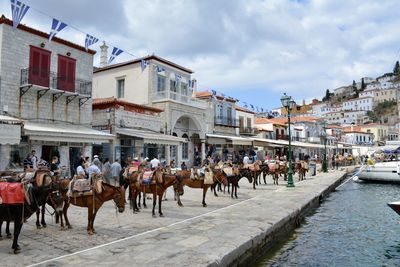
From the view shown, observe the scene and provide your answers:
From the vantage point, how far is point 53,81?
773 inches

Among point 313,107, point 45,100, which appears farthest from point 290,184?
point 313,107

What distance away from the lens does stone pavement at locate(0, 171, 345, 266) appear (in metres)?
5.99

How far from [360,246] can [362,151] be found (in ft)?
225

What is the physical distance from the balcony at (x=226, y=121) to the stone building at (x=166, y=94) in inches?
118

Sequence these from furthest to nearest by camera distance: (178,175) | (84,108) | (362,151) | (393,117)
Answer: (393,117) < (362,151) < (84,108) < (178,175)

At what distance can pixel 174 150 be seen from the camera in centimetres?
2975

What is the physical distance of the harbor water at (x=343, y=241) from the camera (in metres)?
8.06

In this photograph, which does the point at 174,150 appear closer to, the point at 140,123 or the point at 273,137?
the point at 140,123

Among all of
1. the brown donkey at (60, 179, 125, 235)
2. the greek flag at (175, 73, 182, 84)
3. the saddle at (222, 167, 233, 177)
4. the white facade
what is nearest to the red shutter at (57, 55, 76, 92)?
the greek flag at (175, 73, 182, 84)

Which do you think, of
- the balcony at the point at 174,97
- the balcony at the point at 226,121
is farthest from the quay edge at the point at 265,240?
the balcony at the point at 226,121

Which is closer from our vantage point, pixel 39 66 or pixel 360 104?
pixel 39 66

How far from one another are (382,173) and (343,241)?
1987 cm

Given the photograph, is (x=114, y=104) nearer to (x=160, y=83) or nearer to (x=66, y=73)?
(x=66, y=73)

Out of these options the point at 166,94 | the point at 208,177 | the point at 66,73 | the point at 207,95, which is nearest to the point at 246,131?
the point at 207,95
